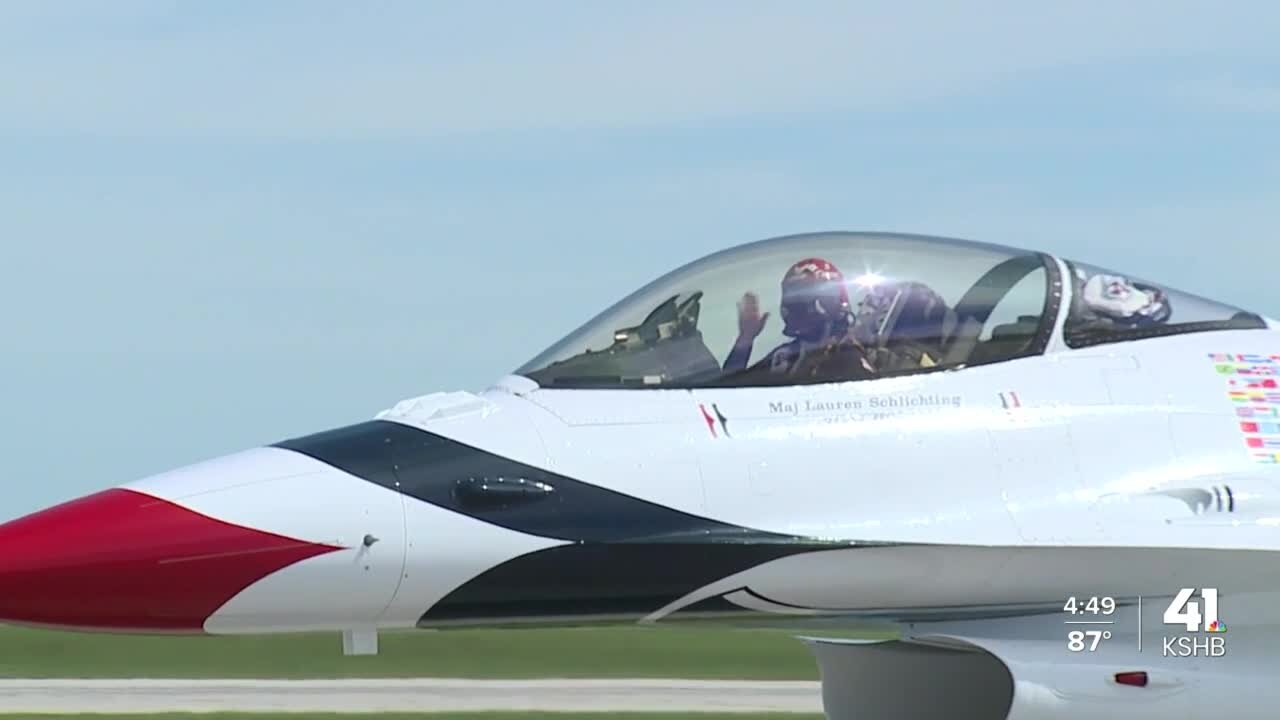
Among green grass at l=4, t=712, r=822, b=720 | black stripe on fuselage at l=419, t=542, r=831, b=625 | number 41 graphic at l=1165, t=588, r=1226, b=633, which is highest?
black stripe on fuselage at l=419, t=542, r=831, b=625

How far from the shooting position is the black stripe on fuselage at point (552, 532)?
25.1 ft

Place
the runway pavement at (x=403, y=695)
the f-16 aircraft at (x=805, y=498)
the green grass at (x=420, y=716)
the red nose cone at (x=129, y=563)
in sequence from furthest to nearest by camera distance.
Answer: the runway pavement at (x=403, y=695), the green grass at (x=420, y=716), the f-16 aircraft at (x=805, y=498), the red nose cone at (x=129, y=563)

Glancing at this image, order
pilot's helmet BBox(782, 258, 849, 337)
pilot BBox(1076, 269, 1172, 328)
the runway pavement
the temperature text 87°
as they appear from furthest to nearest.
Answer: the runway pavement → pilot BBox(1076, 269, 1172, 328) → pilot's helmet BBox(782, 258, 849, 337) → the temperature text 87°

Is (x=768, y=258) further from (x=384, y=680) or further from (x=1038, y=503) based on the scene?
(x=384, y=680)

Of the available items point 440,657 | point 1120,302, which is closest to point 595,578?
point 1120,302

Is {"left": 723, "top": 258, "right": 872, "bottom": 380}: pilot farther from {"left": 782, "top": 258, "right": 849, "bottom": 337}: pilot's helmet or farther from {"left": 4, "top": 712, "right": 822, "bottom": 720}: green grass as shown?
{"left": 4, "top": 712, "right": 822, "bottom": 720}: green grass

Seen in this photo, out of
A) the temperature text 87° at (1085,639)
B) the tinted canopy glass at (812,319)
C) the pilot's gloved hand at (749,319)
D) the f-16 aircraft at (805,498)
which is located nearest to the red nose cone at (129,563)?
the f-16 aircraft at (805,498)

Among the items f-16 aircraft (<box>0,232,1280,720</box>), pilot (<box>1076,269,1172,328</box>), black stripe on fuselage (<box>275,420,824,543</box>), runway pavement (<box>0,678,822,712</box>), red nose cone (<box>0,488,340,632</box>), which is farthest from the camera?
runway pavement (<box>0,678,822,712</box>)

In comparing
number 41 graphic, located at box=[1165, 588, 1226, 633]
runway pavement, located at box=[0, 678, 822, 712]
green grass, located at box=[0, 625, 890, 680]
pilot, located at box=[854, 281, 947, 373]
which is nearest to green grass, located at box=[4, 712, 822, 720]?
runway pavement, located at box=[0, 678, 822, 712]

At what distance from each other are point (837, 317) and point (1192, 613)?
1908 millimetres

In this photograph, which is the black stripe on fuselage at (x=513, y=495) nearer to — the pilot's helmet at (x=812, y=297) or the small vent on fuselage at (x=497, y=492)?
the small vent on fuselage at (x=497, y=492)

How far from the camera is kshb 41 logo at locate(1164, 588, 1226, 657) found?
805cm

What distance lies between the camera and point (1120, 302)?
8.75m

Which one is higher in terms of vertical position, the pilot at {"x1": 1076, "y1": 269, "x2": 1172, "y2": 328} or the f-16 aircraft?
the pilot at {"x1": 1076, "y1": 269, "x2": 1172, "y2": 328}
